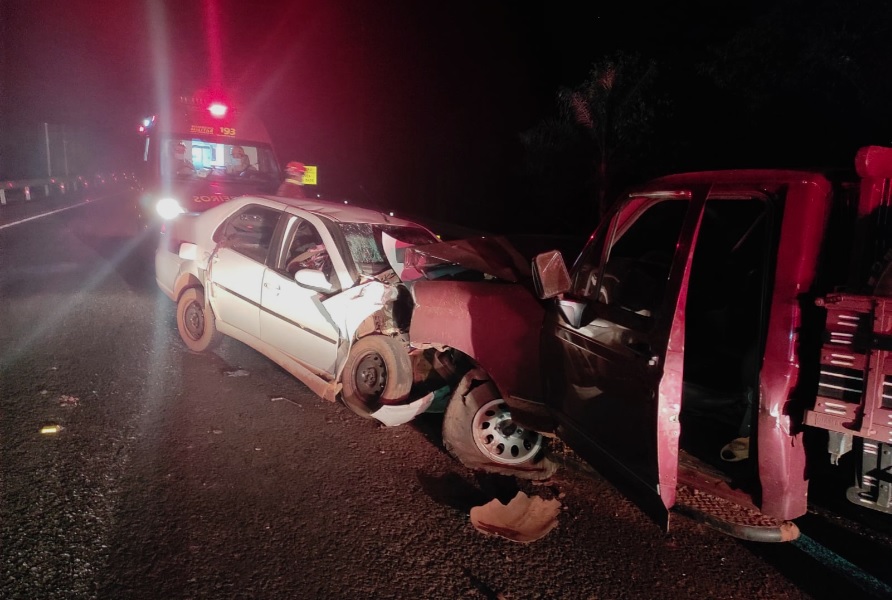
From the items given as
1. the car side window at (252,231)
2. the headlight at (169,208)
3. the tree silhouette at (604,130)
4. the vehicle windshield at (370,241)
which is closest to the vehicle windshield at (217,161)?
the headlight at (169,208)

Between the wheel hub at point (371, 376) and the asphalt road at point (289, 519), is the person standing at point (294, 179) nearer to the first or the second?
the asphalt road at point (289, 519)

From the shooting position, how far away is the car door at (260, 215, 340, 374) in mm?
5176

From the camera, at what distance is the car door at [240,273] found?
19.1ft

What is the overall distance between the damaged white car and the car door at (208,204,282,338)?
0.01 meters

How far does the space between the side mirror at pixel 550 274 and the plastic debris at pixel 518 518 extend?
1332 mm

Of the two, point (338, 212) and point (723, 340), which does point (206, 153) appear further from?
point (723, 340)

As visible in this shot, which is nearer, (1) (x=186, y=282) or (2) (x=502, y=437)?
(2) (x=502, y=437)

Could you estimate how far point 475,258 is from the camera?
15.6ft

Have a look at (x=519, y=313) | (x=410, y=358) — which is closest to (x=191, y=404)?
(x=410, y=358)

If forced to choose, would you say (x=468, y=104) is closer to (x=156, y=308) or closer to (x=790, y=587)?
(x=156, y=308)

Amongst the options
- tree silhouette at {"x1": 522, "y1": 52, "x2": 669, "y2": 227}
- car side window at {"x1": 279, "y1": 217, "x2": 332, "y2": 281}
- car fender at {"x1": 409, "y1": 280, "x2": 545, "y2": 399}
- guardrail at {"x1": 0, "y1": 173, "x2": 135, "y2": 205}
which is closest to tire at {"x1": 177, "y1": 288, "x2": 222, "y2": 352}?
car side window at {"x1": 279, "y1": 217, "x2": 332, "y2": 281}

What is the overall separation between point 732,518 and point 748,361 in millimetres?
851

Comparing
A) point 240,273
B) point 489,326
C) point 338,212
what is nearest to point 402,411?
point 489,326

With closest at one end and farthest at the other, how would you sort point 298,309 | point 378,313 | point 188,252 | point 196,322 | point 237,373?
point 378,313
point 298,309
point 237,373
point 188,252
point 196,322
